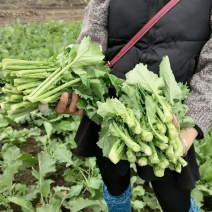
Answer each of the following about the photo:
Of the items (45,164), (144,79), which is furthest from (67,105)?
(45,164)

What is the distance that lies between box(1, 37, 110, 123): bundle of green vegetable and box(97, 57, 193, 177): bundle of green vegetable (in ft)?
0.42

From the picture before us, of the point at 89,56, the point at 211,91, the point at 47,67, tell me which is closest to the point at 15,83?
the point at 47,67

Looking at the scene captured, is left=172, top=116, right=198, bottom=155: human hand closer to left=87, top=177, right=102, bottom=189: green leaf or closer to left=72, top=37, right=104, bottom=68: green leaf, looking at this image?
left=72, top=37, right=104, bottom=68: green leaf

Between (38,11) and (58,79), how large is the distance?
45.3 feet

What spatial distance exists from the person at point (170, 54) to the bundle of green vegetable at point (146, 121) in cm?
11

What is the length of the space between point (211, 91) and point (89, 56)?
0.58 metres

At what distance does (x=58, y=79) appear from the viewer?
1.69 meters

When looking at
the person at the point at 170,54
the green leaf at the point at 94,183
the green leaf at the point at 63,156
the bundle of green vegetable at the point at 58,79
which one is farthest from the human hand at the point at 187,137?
→ the green leaf at the point at 63,156

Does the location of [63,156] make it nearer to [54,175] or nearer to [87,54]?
[54,175]

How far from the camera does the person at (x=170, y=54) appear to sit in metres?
1.74

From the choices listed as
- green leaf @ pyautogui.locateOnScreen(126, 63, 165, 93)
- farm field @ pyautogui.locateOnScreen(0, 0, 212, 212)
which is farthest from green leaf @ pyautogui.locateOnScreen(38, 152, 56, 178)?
green leaf @ pyautogui.locateOnScreen(126, 63, 165, 93)

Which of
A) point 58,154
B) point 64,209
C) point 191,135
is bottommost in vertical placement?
point 64,209

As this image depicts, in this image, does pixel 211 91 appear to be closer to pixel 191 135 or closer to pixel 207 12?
pixel 191 135

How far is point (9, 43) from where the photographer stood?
569 centimetres
